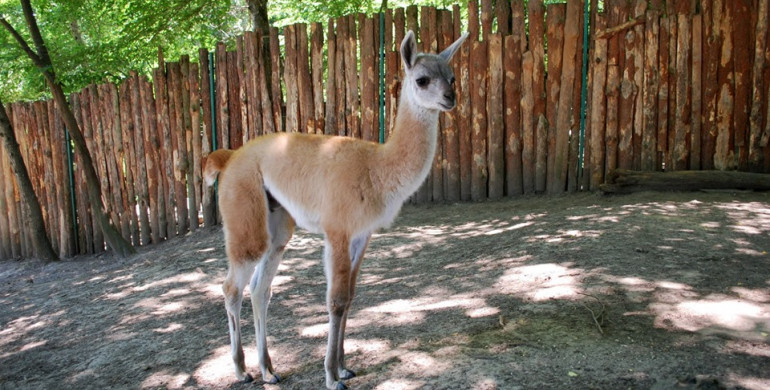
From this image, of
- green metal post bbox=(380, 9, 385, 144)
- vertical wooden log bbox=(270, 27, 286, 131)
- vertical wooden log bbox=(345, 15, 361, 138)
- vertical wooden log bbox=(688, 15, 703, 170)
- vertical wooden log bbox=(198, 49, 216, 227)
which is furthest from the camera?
vertical wooden log bbox=(198, 49, 216, 227)

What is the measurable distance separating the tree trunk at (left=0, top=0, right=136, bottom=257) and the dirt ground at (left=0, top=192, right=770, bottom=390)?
2110 mm

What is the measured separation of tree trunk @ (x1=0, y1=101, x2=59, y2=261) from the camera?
10.3m

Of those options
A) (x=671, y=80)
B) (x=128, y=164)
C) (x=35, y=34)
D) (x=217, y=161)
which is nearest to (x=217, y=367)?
(x=217, y=161)

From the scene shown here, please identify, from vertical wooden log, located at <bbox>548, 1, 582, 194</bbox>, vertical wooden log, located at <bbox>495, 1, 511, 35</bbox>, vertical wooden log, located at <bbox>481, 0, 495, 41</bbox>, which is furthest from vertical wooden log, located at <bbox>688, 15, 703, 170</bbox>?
vertical wooden log, located at <bbox>481, 0, 495, 41</bbox>

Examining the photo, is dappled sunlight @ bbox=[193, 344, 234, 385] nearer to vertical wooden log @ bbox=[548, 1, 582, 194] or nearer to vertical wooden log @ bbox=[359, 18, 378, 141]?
vertical wooden log @ bbox=[359, 18, 378, 141]

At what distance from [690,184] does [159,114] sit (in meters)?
7.57

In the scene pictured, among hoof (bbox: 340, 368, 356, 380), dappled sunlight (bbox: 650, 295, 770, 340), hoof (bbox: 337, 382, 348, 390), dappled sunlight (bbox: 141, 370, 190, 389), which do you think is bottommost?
dappled sunlight (bbox: 141, 370, 190, 389)

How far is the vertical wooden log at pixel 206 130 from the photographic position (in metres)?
9.67

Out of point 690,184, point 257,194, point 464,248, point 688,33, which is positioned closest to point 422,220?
point 464,248

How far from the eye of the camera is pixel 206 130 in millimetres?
9680

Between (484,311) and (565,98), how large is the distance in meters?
4.37

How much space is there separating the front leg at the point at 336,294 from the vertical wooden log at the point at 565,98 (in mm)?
5149

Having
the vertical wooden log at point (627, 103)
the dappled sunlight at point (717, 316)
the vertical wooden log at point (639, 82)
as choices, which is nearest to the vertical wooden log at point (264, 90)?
the vertical wooden log at point (627, 103)

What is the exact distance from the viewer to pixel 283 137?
13.6 feet
